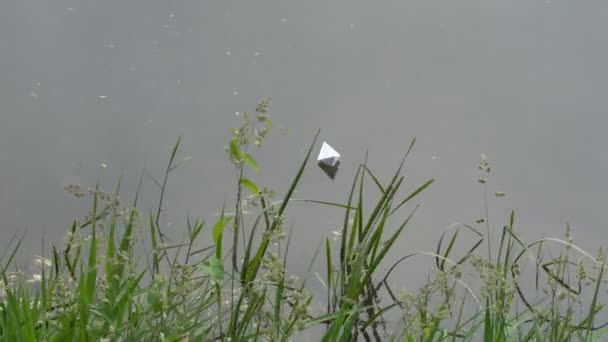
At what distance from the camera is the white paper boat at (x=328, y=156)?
1922 mm

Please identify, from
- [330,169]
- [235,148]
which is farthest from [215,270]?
[330,169]

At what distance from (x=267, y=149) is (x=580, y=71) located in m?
0.79

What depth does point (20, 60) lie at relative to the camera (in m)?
2.13

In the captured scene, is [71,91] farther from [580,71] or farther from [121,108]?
[580,71]

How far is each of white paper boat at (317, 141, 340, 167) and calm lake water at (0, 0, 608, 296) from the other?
0.10ft

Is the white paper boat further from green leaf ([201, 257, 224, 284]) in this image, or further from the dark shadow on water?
green leaf ([201, 257, 224, 284])

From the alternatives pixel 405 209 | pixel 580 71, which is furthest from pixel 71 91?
pixel 580 71

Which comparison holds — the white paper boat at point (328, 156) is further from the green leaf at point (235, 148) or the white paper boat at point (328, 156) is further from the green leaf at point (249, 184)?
the green leaf at point (235, 148)

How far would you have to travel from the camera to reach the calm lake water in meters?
1.90

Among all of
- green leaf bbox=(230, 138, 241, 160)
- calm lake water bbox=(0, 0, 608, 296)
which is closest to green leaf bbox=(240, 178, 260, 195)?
green leaf bbox=(230, 138, 241, 160)

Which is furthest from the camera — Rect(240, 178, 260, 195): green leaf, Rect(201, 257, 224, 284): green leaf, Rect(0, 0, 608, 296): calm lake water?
Rect(0, 0, 608, 296): calm lake water

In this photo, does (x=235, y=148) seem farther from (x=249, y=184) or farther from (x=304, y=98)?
(x=304, y=98)

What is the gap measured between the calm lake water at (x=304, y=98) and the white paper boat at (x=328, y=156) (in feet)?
0.10

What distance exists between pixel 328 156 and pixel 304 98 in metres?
0.20
